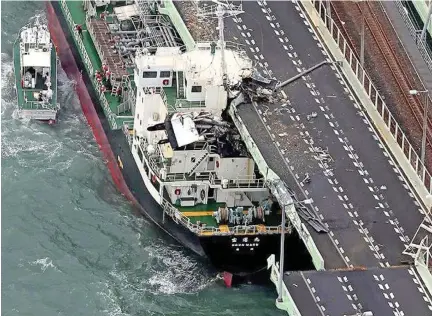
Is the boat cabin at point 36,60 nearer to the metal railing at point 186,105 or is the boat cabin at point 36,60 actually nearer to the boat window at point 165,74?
the boat window at point 165,74

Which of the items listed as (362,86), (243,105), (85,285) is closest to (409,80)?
(362,86)

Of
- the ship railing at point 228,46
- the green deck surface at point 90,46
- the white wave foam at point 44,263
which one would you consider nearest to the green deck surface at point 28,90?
the green deck surface at point 90,46

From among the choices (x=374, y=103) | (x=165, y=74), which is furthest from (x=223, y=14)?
(x=374, y=103)

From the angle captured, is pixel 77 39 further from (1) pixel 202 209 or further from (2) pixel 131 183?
(1) pixel 202 209

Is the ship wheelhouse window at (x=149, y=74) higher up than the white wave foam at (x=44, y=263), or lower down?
higher up

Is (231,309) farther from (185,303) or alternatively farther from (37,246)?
(37,246)
